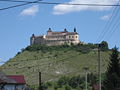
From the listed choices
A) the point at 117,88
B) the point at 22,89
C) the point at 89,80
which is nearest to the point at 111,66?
the point at 117,88

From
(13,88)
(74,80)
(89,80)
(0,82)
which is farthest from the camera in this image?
(74,80)

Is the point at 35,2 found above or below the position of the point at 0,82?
above

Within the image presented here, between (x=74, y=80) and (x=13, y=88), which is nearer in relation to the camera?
(x=13, y=88)

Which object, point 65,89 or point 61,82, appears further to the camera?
point 61,82

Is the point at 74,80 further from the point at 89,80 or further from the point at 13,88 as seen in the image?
the point at 13,88

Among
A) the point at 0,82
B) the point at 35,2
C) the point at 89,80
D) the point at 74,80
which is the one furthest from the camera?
the point at 74,80

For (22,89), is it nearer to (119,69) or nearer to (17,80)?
(17,80)

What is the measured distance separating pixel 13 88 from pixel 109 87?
1264 centimetres

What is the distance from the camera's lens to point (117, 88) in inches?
2574

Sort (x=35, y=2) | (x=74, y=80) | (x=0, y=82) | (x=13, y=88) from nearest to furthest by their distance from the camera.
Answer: (x=35, y=2) → (x=0, y=82) → (x=13, y=88) → (x=74, y=80)

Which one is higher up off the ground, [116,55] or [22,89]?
[116,55]

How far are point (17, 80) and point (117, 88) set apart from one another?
48.4ft

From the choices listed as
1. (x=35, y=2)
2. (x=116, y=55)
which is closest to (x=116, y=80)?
(x=116, y=55)

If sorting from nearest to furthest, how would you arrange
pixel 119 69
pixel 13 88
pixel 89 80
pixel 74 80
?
pixel 13 88
pixel 119 69
pixel 89 80
pixel 74 80
